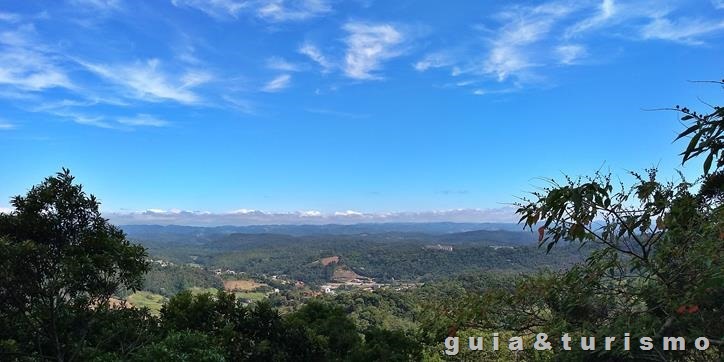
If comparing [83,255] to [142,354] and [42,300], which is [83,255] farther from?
[142,354]

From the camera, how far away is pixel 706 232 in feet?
7.58

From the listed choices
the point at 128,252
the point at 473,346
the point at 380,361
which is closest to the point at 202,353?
the point at 128,252

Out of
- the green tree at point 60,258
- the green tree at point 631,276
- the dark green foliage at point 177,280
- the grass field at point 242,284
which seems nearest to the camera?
the green tree at point 631,276

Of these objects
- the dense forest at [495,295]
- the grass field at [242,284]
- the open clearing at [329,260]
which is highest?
the dense forest at [495,295]

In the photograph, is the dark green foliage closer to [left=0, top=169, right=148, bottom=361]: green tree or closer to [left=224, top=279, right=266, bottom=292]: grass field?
[left=224, top=279, right=266, bottom=292]: grass field

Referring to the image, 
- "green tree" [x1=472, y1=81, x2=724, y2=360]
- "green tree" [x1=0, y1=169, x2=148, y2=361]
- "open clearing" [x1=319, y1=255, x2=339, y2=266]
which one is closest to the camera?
"green tree" [x1=472, y1=81, x2=724, y2=360]

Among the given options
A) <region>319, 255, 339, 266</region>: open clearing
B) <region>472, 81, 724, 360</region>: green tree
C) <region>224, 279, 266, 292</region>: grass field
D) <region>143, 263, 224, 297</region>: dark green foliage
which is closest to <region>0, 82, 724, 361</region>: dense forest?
<region>472, 81, 724, 360</region>: green tree

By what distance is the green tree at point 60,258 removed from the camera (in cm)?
489

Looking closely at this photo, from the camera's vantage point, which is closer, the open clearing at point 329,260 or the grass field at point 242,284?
the grass field at point 242,284

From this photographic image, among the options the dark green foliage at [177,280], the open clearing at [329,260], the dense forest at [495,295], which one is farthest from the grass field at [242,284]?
the dense forest at [495,295]

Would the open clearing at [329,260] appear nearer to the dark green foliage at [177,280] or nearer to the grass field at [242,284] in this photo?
the grass field at [242,284]

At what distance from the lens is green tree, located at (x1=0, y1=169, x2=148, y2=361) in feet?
16.0

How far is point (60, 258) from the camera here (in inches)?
200

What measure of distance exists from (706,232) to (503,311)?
123 cm
